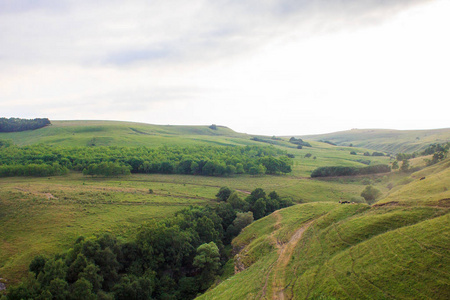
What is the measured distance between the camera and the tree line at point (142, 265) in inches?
1420

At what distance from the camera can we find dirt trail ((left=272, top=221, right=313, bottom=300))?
91.8ft

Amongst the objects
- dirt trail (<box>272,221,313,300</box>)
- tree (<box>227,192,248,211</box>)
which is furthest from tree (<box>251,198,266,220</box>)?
dirt trail (<box>272,221,313,300</box>)

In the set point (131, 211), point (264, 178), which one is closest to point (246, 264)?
point (131, 211)

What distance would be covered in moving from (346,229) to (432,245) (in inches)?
413

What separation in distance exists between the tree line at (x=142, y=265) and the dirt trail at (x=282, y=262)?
56.2 feet

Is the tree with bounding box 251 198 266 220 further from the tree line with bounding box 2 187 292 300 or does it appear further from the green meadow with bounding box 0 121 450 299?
the green meadow with bounding box 0 121 450 299

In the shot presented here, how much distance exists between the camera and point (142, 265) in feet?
157

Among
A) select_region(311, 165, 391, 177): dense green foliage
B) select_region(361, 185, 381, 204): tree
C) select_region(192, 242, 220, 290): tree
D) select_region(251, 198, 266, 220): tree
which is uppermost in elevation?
select_region(311, 165, 391, 177): dense green foliage

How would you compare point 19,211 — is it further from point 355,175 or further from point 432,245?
point 355,175

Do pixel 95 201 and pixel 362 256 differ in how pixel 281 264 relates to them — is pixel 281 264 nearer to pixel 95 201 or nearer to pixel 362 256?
pixel 362 256

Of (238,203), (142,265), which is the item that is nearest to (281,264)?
(142,265)

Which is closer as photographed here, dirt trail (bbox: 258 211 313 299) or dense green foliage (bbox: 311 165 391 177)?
dirt trail (bbox: 258 211 313 299)

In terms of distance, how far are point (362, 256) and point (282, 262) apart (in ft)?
36.2

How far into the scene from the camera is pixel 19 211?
60.3 meters
